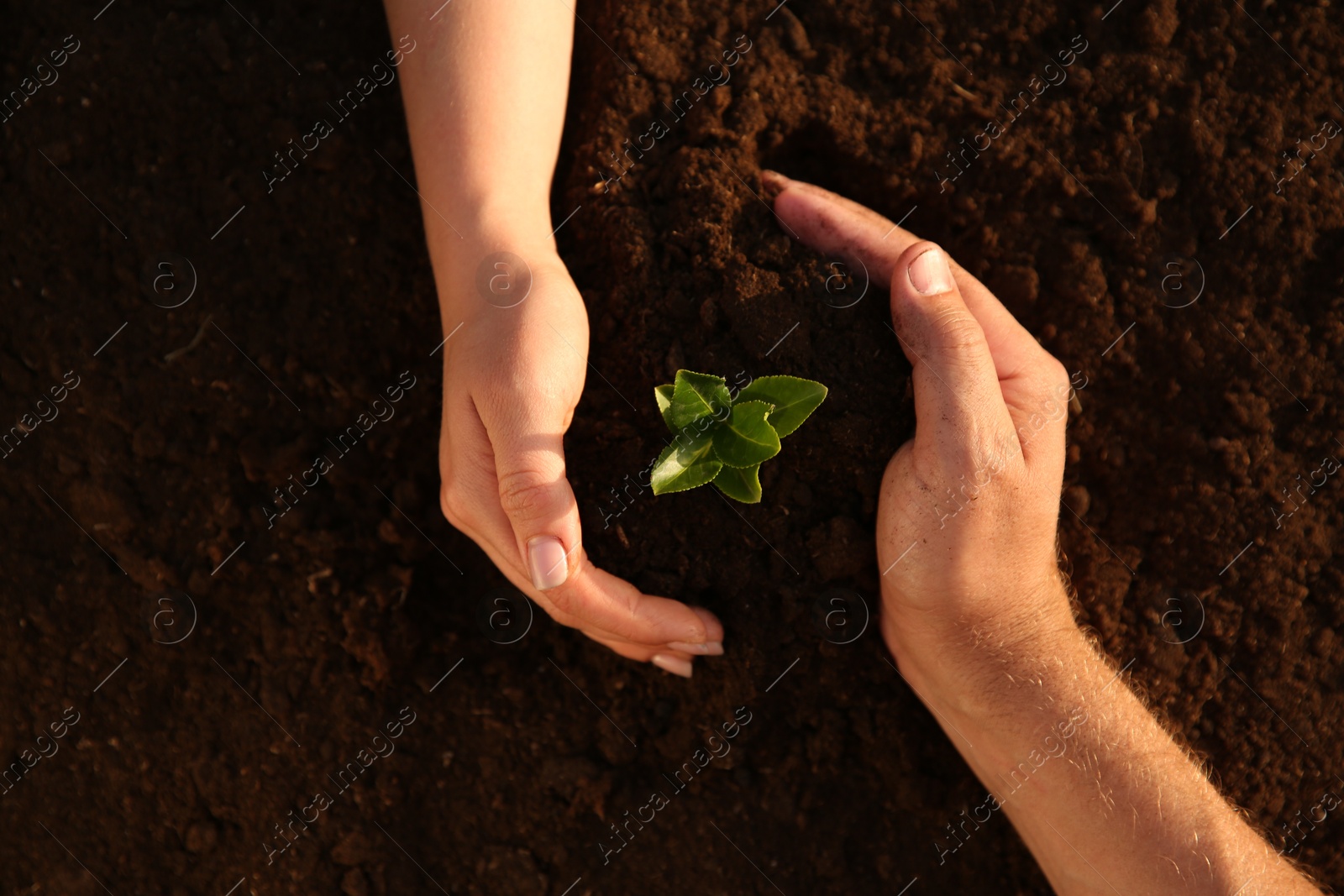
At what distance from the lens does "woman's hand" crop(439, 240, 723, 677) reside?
2.22m

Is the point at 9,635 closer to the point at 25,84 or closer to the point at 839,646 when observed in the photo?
the point at 25,84

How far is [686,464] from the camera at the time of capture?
2.36 m

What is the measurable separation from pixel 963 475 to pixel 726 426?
0.60 m

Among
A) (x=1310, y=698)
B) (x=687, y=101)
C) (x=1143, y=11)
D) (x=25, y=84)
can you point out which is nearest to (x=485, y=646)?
(x=687, y=101)

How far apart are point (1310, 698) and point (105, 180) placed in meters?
4.03

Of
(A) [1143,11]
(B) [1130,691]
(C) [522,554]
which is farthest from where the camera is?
(A) [1143,11]

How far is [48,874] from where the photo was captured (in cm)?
287

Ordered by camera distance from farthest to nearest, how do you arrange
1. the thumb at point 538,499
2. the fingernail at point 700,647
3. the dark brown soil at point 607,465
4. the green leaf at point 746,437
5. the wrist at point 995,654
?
the dark brown soil at point 607,465, the fingernail at point 700,647, the wrist at point 995,654, the green leaf at point 746,437, the thumb at point 538,499

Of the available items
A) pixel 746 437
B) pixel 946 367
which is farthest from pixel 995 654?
pixel 746 437

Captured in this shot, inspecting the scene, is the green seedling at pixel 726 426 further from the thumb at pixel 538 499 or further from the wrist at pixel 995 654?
the wrist at pixel 995 654

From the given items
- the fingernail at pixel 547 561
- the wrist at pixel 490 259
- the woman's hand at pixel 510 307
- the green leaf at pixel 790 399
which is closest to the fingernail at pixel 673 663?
the woman's hand at pixel 510 307

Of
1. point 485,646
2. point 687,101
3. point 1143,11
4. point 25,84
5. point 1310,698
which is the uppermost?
point 25,84

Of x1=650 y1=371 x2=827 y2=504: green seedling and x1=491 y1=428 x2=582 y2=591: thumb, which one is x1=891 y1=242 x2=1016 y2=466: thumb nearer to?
x1=650 y1=371 x2=827 y2=504: green seedling

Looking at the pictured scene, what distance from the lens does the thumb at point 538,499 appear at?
2.21 m
